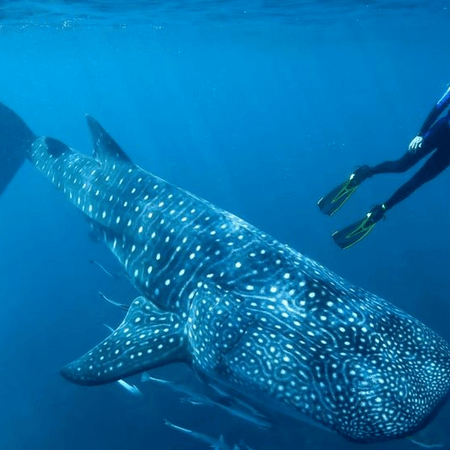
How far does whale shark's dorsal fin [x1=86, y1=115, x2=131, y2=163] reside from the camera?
7.54 meters

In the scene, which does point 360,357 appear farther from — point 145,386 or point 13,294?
point 13,294

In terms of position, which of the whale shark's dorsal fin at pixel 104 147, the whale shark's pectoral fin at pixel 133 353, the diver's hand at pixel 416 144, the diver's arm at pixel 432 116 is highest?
the diver's arm at pixel 432 116

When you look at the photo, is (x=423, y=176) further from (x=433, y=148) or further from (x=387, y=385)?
(x=387, y=385)

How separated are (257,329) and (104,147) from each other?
466 cm

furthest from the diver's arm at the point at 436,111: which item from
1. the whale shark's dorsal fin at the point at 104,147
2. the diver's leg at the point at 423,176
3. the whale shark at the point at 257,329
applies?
the whale shark's dorsal fin at the point at 104,147

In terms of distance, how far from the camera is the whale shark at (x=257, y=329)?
12.5 feet

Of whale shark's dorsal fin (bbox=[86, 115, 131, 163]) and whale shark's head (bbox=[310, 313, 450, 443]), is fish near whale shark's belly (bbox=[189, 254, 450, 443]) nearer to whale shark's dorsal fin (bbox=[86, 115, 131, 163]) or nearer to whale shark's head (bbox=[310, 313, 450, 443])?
whale shark's head (bbox=[310, 313, 450, 443])

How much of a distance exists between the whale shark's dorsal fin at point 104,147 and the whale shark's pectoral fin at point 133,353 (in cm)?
319

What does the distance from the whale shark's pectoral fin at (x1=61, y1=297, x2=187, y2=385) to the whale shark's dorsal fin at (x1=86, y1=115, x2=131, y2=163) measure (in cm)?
319

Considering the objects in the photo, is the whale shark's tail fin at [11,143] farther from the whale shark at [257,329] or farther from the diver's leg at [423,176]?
the diver's leg at [423,176]

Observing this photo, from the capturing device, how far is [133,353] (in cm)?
512

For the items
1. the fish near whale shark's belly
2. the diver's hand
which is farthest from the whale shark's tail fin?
the diver's hand

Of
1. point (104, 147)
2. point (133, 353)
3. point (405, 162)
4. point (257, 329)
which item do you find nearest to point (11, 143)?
point (104, 147)

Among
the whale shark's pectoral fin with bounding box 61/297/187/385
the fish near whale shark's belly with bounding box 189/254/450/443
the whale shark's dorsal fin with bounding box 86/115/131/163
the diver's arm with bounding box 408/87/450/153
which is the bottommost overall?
the whale shark's pectoral fin with bounding box 61/297/187/385
